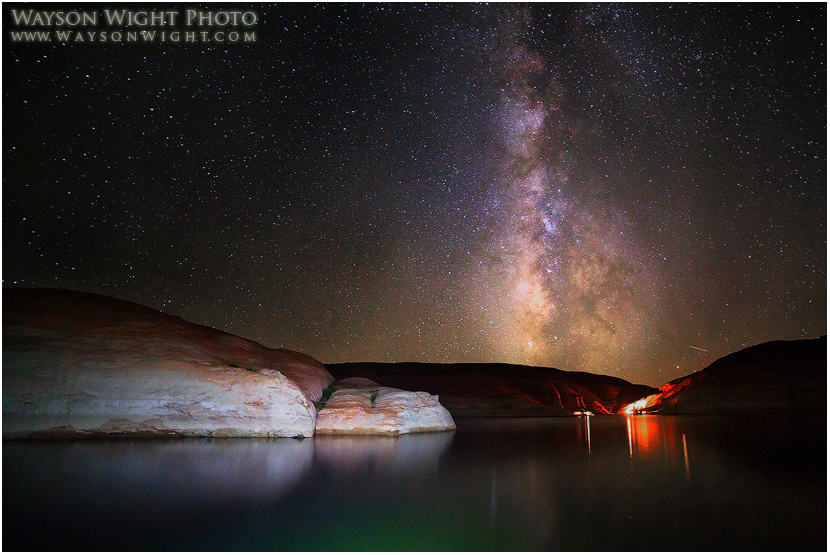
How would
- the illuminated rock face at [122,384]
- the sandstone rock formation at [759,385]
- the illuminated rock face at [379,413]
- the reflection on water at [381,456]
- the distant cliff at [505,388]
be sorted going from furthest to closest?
the distant cliff at [505,388]
the sandstone rock formation at [759,385]
the illuminated rock face at [379,413]
the illuminated rock face at [122,384]
the reflection on water at [381,456]

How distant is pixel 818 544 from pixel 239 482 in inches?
274

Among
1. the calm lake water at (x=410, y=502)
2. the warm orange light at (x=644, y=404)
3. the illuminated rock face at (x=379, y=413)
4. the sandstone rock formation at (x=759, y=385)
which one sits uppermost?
the calm lake water at (x=410, y=502)

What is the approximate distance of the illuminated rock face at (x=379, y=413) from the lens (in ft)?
59.2

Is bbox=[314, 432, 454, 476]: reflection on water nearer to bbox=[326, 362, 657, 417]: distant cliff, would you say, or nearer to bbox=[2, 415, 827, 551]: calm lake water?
bbox=[2, 415, 827, 551]: calm lake water

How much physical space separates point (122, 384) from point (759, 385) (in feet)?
202

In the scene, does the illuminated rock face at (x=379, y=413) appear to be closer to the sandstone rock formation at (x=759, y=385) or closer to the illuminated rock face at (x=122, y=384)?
the illuminated rock face at (x=122, y=384)

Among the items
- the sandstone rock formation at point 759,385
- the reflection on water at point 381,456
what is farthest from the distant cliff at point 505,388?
the reflection on water at point 381,456

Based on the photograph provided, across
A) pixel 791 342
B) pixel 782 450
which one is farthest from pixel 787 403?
pixel 782 450

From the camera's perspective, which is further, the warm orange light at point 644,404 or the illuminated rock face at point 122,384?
the warm orange light at point 644,404

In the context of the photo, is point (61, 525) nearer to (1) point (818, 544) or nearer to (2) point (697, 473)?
(1) point (818, 544)

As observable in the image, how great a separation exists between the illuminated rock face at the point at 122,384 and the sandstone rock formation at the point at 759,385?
53600mm

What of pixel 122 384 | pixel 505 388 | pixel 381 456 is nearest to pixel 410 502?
pixel 381 456

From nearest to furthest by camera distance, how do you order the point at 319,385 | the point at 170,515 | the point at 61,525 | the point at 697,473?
the point at 61,525 → the point at 170,515 → the point at 697,473 → the point at 319,385

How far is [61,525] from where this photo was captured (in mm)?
4758
